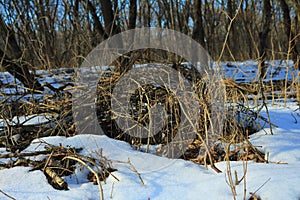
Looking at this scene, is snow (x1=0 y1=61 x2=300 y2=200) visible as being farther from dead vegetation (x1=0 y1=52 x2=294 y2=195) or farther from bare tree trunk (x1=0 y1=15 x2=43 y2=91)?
bare tree trunk (x1=0 y1=15 x2=43 y2=91)

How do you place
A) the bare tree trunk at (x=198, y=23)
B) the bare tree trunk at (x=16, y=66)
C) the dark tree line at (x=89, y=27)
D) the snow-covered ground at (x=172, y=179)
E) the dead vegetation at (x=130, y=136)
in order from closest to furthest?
the snow-covered ground at (x=172, y=179) < the dead vegetation at (x=130, y=136) < the bare tree trunk at (x=16, y=66) < the dark tree line at (x=89, y=27) < the bare tree trunk at (x=198, y=23)

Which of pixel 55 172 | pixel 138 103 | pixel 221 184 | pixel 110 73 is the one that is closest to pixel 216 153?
pixel 221 184

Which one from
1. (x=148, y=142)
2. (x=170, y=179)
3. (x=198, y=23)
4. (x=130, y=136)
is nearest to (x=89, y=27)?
(x=198, y=23)

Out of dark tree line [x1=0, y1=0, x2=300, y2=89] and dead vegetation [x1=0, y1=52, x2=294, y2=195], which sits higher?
dark tree line [x1=0, y1=0, x2=300, y2=89]

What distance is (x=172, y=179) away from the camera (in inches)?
62.6

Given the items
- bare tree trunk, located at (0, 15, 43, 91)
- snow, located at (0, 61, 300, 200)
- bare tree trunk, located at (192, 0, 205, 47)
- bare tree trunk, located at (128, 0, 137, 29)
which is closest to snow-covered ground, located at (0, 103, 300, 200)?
snow, located at (0, 61, 300, 200)

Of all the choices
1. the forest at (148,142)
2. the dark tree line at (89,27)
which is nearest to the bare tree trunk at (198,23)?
the dark tree line at (89,27)

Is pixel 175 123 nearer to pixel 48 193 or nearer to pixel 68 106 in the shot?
pixel 68 106

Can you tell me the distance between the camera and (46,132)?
2389mm

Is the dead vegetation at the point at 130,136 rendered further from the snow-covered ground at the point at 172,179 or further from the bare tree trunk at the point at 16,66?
the bare tree trunk at the point at 16,66

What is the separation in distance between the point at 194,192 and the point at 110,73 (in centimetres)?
152

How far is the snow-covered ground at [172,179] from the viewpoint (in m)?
1.41

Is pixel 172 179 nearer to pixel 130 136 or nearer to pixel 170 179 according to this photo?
pixel 170 179

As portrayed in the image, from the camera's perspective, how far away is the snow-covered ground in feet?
4.61
